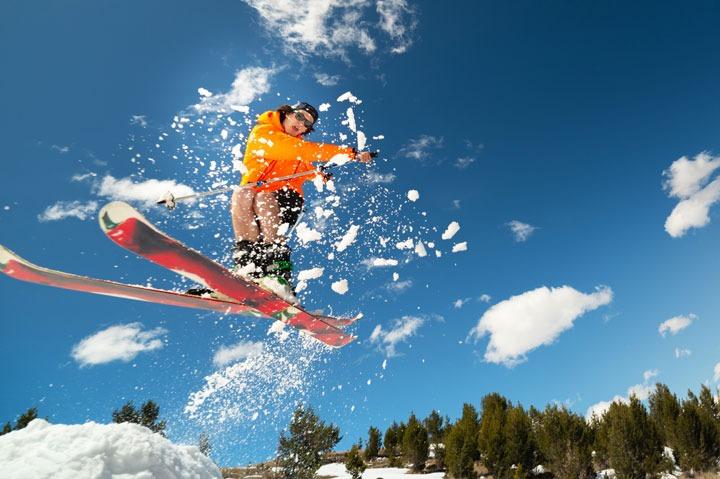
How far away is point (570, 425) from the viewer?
18547mm

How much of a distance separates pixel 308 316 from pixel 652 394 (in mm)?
24652

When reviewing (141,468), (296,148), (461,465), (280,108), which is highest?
(280,108)

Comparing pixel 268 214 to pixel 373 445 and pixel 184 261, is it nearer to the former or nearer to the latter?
pixel 184 261

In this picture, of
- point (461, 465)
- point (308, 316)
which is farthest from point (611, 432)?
point (308, 316)

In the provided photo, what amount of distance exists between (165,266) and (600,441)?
20.2 metres

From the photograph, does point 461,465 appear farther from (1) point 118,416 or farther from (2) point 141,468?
(1) point 118,416

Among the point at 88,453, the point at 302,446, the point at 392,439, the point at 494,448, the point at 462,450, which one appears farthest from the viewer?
the point at 392,439

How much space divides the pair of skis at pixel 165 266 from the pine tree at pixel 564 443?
15920mm

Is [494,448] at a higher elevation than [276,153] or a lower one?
lower

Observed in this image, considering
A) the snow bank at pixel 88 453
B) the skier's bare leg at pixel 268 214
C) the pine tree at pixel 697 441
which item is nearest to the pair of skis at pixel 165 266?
the skier's bare leg at pixel 268 214

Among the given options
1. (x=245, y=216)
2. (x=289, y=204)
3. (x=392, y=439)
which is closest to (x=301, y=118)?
(x=289, y=204)

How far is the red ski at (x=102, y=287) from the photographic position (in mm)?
5816

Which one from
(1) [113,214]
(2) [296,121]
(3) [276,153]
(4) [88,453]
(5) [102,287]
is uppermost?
(2) [296,121]

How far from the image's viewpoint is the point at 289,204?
6473 mm
